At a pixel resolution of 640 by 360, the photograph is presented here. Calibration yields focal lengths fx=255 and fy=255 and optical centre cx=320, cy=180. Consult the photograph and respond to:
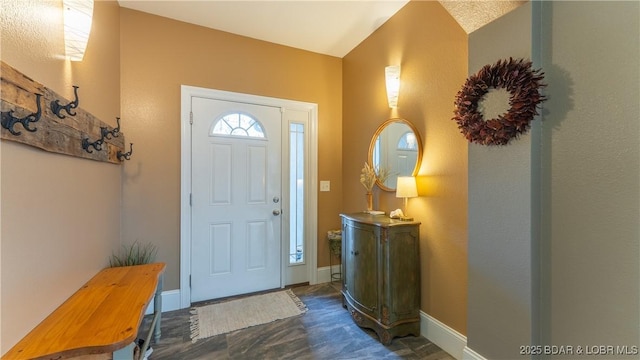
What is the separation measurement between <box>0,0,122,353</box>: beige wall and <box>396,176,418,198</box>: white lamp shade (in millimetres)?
2088

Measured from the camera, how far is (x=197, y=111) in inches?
102

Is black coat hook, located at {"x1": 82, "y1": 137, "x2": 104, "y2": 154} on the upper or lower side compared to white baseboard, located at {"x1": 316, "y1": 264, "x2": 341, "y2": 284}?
upper

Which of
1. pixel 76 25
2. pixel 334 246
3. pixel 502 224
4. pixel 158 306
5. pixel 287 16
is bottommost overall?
pixel 158 306

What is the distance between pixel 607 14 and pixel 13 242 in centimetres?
263

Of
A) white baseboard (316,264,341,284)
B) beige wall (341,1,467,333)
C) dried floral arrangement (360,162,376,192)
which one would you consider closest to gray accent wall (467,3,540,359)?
beige wall (341,1,467,333)

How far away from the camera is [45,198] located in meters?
Answer: 1.15

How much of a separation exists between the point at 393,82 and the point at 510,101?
3.62 feet

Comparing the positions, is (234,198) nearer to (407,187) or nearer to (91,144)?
(91,144)

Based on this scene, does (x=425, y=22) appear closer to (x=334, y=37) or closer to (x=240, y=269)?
(x=334, y=37)

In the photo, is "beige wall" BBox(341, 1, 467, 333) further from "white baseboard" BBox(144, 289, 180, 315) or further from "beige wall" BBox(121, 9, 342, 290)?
"white baseboard" BBox(144, 289, 180, 315)

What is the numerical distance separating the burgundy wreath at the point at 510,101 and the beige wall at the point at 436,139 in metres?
0.23

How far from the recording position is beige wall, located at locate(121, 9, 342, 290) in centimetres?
237

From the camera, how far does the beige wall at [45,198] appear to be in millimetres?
938

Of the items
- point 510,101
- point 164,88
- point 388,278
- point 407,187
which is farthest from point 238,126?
point 510,101
